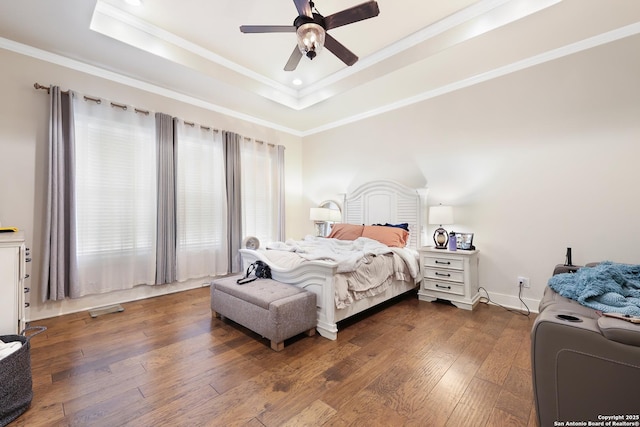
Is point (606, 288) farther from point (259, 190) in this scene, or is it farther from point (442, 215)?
point (259, 190)

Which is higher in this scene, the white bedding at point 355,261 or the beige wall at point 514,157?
the beige wall at point 514,157

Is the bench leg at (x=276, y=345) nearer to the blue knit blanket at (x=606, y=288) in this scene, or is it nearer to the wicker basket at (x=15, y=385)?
the wicker basket at (x=15, y=385)

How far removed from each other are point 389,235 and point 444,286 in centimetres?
90

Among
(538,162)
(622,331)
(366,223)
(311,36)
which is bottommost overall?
(622,331)

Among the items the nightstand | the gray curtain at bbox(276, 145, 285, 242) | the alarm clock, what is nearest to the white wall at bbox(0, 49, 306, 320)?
the alarm clock

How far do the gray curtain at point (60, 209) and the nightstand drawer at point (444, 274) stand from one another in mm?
4090

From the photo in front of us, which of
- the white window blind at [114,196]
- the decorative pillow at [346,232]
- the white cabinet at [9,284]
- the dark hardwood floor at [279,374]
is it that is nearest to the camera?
the dark hardwood floor at [279,374]

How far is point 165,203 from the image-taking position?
3.61 meters

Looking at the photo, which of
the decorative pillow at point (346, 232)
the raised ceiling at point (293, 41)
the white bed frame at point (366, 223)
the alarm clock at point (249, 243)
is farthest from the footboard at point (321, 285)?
the raised ceiling at point (293, 41)

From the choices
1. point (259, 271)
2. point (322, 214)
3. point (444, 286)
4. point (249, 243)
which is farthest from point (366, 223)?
point (259, 271)

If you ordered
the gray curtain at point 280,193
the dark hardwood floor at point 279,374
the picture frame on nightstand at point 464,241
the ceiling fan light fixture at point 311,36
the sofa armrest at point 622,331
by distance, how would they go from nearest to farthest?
1. the sofa armrest at point 622,331
2. the dark hardwood floor at point 279,374
3. the ceiling fan light fixture at point 311,36
4. the picture frame on nightstand at point 464,241
5. the gray curtain at point 280,193

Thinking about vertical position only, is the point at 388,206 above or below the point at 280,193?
below

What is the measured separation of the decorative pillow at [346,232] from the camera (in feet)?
13.0

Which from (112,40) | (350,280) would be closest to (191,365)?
(350,280)
